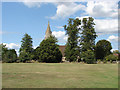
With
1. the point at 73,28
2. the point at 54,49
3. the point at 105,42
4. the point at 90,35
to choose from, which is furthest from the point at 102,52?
the point at 54,49

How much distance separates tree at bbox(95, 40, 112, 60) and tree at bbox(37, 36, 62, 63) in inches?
798

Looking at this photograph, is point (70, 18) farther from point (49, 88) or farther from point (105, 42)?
point (49, 88)

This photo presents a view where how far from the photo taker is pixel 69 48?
55250mm

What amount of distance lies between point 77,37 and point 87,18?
8.04m

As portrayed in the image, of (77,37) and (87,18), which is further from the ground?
(87,18)

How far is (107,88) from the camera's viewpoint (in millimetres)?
10453

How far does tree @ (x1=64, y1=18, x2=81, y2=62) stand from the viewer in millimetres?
54209

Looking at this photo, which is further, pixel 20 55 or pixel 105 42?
pixel 105 42

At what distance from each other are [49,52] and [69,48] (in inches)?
291

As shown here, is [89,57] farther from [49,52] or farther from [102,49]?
[102,49]

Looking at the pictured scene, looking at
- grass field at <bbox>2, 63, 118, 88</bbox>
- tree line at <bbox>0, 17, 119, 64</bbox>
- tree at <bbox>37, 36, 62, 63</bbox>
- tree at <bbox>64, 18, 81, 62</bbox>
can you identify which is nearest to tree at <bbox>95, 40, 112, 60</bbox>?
tree line at <bbox>0, 17, 119, 64</bbox>

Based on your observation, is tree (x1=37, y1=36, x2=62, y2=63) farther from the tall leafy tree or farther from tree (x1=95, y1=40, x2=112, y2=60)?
tree (x1=95, y1=40, x2=112, y2=60)

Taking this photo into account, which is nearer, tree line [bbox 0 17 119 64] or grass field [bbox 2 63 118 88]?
grass field [bbox 2 63 118 88]

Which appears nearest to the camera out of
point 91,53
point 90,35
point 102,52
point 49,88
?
point 49,88
